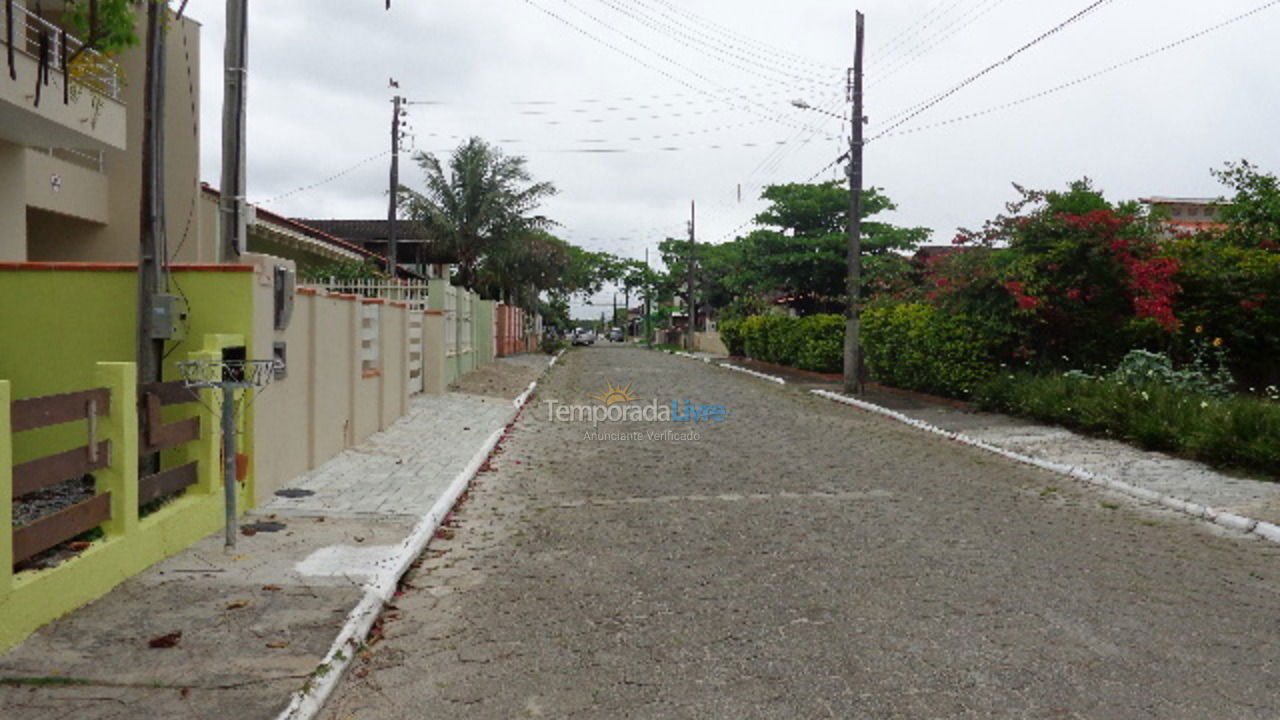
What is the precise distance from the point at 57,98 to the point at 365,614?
10818 mm

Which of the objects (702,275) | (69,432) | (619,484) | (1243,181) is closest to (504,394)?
(619,484)

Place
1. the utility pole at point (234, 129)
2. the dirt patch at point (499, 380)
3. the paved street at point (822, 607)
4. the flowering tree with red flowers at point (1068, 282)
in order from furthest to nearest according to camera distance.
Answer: the dirt patch at point (499, 380)
the flowering tree with red flowers at point (1068, 282)
the utility pole at point (234, 129)
the paved street at point (822, 607)

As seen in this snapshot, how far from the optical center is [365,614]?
5.15m

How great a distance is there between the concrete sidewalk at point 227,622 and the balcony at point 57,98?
6.91 meters

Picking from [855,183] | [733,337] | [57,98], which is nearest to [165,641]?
[57,98]

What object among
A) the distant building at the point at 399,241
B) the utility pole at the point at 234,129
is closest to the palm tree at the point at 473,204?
the distant building at the point at 399,241

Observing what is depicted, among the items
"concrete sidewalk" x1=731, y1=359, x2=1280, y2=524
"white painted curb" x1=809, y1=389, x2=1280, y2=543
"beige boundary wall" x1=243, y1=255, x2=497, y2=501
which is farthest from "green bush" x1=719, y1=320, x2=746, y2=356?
"beige boundary wall" x1=243, y1=255, x2=497, y2=501

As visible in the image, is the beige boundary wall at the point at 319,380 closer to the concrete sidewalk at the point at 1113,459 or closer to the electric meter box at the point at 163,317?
the electric meter box at the point at 163,317

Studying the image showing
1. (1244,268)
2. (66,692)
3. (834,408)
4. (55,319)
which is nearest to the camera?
(66,692)

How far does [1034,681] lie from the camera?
13.9 feet

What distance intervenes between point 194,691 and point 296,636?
75 cm

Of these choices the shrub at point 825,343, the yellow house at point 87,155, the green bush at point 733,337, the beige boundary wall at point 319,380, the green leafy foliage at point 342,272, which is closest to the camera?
the beige boundary wall at point 319,380

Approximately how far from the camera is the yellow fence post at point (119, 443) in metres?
5.48

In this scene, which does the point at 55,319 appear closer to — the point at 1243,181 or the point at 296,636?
the point at 296,636
